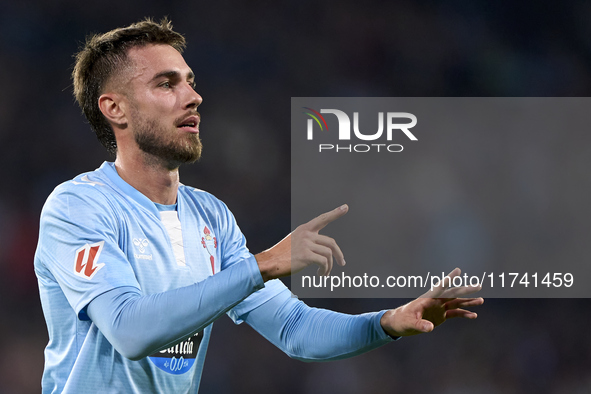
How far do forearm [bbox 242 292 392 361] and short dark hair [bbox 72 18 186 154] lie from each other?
1036mm

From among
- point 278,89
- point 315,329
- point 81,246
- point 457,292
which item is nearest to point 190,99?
point 81,246

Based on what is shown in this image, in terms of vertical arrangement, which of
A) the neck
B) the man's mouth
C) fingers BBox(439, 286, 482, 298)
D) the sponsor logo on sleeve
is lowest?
the sponsor logo on sleeve

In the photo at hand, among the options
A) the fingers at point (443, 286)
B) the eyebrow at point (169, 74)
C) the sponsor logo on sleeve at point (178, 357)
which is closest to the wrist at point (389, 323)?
the fingers at point (443, 286)

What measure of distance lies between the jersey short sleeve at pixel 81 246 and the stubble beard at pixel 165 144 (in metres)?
0.31

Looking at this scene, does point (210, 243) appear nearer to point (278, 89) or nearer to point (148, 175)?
point (148, 175)

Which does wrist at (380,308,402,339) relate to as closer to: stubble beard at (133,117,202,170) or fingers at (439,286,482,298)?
fingers at (439,286,482,298)

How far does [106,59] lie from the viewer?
9.44 ft

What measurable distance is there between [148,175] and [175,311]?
88 centimetres

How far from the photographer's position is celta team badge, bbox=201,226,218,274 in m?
2.79

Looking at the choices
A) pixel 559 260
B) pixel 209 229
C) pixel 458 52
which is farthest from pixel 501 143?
pixel 458 52

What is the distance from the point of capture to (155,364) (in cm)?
249

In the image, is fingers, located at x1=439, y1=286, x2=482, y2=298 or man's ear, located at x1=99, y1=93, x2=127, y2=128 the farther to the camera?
man's ear, located at x1=99, y1=93, x2=127, y2=128

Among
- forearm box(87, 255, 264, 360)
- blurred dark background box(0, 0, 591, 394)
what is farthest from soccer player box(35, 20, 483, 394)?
blurred dark background box(0, 0, 591, 394)

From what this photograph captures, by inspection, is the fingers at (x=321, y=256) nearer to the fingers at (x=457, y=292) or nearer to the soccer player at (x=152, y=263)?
the soccer player at (x=152, y=263)
